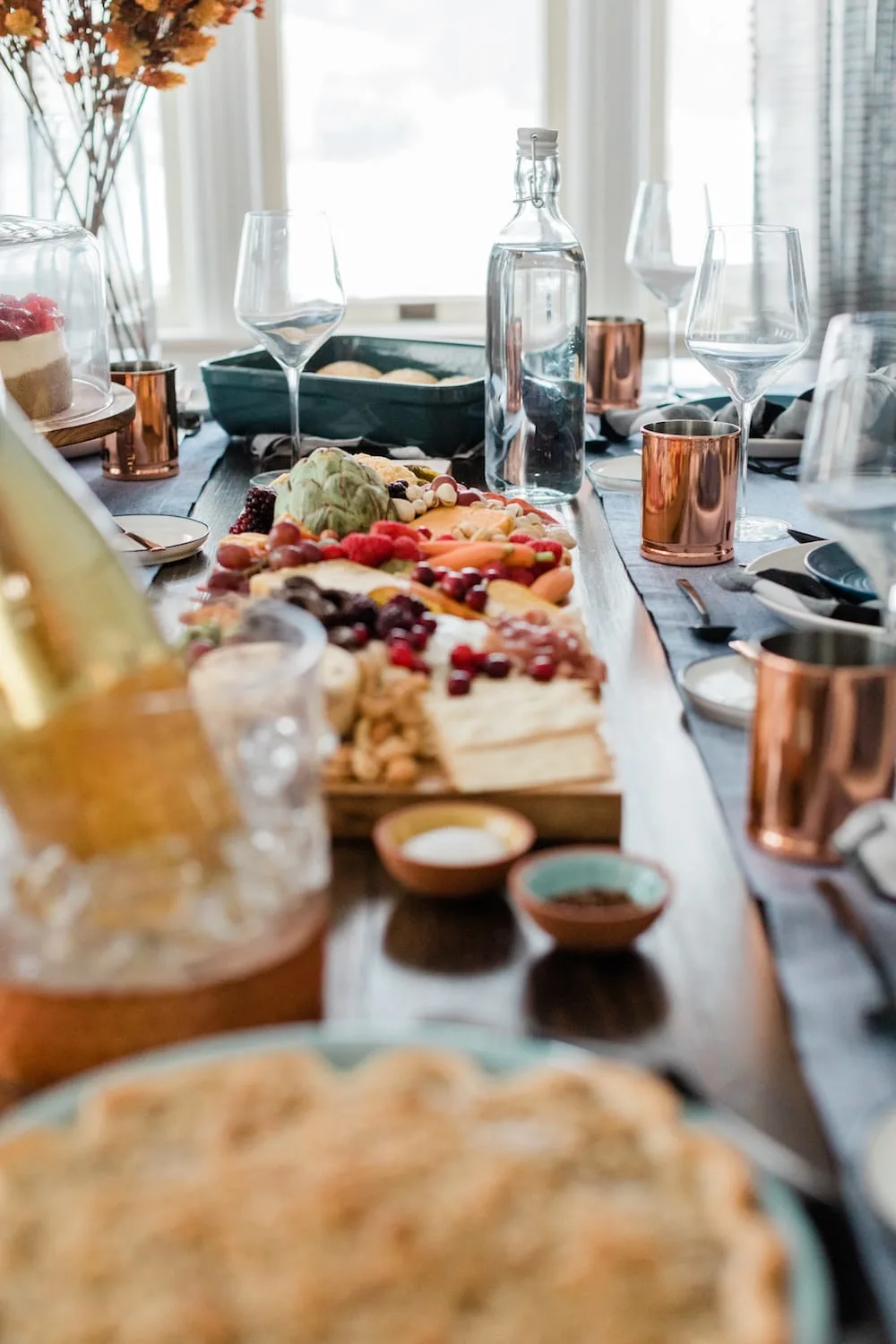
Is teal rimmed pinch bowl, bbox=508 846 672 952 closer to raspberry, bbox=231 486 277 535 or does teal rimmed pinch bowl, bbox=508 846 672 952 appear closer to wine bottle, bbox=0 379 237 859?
wine bottle, bbox=0 379 237 859

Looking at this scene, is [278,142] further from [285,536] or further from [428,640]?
[428,640]

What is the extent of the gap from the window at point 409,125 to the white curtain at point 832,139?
57cm

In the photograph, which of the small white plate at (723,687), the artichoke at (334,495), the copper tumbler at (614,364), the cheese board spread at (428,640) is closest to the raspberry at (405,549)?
the cheese board spread at (428,640)

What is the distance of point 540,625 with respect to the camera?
112cm

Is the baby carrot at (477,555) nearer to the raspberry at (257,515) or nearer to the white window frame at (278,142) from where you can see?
the raspberry at (257,515)

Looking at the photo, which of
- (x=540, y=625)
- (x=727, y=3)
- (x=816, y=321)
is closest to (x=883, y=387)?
(x=540, y=625)

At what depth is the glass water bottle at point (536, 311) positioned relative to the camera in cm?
174

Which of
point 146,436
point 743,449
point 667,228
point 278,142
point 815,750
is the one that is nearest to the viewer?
point 815,750

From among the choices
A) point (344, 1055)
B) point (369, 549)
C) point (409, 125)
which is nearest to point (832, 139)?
point (409, 125)

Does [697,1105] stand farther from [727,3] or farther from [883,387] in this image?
[727,3]

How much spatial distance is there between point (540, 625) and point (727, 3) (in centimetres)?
271

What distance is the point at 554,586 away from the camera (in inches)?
52.7

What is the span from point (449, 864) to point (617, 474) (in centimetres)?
127

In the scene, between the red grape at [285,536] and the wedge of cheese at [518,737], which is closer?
the wedge of cheese at [518,737]
